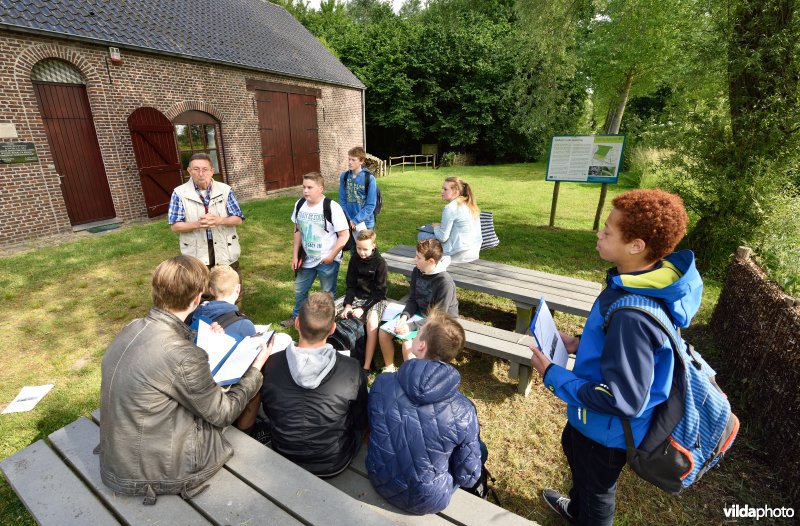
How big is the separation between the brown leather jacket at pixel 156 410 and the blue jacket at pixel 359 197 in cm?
387

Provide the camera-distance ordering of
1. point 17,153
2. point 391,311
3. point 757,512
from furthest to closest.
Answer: point 17,153, point 391,311, point 757,512

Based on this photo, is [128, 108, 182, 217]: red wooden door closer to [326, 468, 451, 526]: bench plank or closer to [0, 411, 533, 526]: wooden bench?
[0, 411, 533, 526]: wooden bench

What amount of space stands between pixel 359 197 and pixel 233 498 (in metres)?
4.35

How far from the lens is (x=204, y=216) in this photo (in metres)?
4.08

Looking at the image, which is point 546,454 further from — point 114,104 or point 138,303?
point 114,104

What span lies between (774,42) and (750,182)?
6.20 feet

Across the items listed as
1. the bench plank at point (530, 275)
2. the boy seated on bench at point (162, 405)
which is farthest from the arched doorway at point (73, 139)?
the boy seated on bench at point (162, 405)

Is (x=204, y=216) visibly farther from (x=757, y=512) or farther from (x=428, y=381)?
(x=757, y=512)

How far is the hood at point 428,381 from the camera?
1850 millimetres

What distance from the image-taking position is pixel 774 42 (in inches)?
213

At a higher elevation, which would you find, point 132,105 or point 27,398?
point 132,105

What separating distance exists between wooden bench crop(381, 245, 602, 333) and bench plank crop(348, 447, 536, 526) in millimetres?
2362

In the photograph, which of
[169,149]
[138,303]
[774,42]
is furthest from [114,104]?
[774,42]

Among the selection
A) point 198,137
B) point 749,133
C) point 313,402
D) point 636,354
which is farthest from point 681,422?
point 198,137
